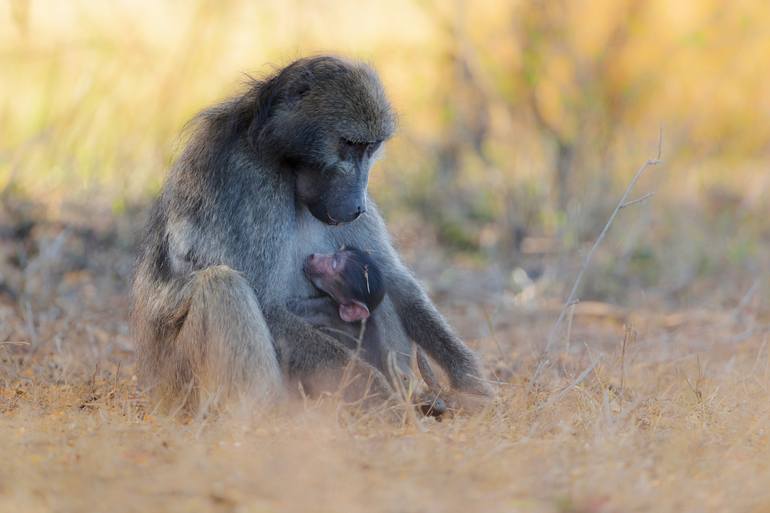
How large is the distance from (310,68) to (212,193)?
0.52 metres

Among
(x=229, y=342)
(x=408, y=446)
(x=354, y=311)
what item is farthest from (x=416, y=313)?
(x=408, y=446)

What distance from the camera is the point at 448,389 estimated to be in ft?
12.2

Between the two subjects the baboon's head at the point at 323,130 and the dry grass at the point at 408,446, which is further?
the baboon's head at the point at 323,130

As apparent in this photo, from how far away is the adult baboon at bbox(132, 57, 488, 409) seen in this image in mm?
3303

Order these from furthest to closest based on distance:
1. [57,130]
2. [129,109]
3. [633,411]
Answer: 1. [129,109]
2. [57,130]
3. [633,411]

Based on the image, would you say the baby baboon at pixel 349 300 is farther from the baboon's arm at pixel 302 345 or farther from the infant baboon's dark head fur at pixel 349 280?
the baboon's arm at pixel 302 345

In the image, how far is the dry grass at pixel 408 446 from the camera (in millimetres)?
2348

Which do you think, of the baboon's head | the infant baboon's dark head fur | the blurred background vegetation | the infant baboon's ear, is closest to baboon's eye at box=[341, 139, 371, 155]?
the baboon's head

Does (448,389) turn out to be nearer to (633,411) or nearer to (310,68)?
(633,411)

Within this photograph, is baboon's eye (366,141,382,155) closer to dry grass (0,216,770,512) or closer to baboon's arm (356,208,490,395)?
baboon's arm (356,208,490,395)

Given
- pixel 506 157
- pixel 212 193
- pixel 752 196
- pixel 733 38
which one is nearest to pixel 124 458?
pixel 212 193

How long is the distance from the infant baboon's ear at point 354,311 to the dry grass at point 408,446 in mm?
457

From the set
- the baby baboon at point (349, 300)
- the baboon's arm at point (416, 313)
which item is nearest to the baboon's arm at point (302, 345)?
the baby baboon at point (349, 300)

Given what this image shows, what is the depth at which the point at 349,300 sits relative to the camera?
3600 mm
